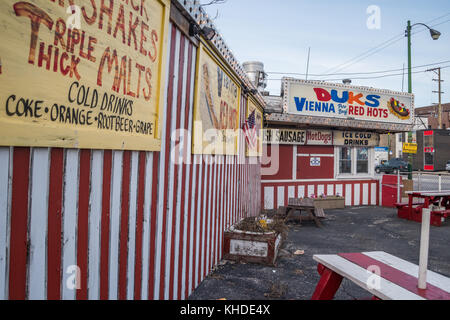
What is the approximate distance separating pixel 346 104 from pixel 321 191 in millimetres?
3358

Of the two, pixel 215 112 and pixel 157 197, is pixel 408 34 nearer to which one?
pixel 215 112

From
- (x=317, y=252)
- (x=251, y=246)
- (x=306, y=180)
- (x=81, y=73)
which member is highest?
(x=81, y=73)

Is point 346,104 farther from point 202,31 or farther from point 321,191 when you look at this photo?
point 202,31

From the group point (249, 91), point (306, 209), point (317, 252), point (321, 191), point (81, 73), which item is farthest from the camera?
point (321, 191)

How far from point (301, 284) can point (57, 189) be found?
11.6 ft

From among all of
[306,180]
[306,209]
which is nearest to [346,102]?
[306,180]

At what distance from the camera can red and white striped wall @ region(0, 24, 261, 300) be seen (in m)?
1.42

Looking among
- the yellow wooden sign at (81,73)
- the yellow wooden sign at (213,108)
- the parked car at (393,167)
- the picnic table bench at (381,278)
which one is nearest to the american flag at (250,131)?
the yellow wooden sign at (213,108)

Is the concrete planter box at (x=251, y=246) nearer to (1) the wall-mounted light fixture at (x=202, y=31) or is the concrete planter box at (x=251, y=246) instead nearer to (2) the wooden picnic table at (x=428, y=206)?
(1) the wall-mounted light fixture at (x=202, y=31)

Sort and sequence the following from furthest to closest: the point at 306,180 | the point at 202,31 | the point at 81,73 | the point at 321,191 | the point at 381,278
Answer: the point at 321,191 < the point at 306,180 < the point at 202,31 < the point at 381,278 < the point at 81,73

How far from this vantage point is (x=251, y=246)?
4.82 m

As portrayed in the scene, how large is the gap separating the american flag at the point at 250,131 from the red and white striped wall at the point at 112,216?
2746 millimetres
